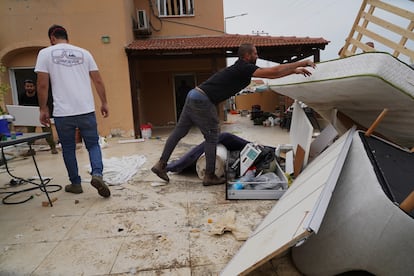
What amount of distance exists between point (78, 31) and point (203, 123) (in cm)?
617

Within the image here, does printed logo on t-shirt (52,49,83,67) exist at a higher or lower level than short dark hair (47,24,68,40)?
lower

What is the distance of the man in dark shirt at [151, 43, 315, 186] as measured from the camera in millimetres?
2709

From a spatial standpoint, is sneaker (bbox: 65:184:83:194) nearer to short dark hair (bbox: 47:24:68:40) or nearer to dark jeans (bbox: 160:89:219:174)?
dark jeans (bbox: 160:89:219:174)

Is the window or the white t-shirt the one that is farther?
the window

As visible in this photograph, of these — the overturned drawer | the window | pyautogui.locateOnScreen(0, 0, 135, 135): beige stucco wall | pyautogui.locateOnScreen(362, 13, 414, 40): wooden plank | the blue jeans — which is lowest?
the overturned drawer

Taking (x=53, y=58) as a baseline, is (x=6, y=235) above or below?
below

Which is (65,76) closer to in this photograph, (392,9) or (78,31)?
(392,9)

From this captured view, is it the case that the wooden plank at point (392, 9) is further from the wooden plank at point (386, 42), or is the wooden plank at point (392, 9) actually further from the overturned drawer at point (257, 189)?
the overturned drawer at point (257, 189)

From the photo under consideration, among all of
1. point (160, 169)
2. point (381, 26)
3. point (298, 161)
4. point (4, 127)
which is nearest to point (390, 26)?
point (381, 26)

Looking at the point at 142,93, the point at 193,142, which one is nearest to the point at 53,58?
the point at 193,142

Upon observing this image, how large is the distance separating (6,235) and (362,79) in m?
2.78

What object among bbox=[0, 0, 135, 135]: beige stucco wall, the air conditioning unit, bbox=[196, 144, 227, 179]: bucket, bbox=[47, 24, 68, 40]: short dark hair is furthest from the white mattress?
the air conditioning unit

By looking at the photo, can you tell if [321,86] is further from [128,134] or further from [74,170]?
Result: [128,134]

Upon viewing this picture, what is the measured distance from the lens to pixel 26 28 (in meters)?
7.25
